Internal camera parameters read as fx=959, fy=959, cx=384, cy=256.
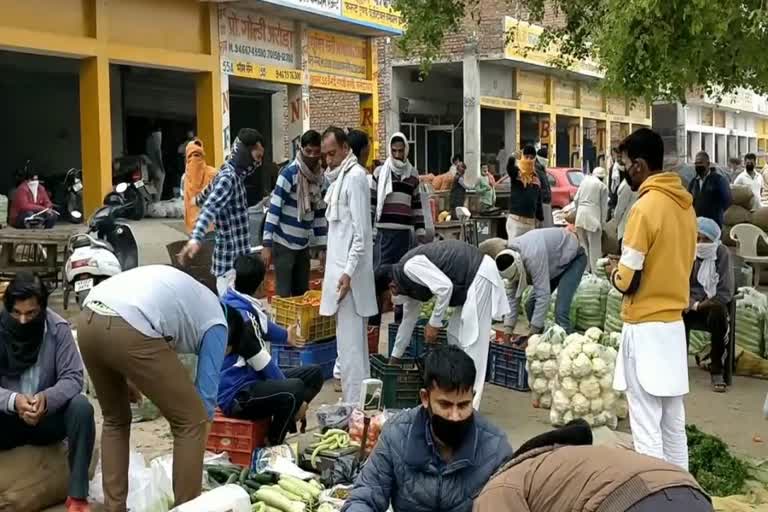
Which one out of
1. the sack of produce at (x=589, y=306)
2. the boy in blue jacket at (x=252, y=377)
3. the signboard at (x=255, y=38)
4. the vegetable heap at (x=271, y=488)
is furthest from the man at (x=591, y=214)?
the vegetable heap at (x=271, y=488)

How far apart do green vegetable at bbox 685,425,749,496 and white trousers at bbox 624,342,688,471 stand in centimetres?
24

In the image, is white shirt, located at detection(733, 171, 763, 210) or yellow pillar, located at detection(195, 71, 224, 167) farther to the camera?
white shirt, located at detection(733, 171, 763, 210)

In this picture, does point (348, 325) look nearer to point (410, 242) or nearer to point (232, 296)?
point (232, 296)

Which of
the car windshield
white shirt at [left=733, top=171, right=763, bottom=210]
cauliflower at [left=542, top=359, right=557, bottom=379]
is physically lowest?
cauliflower at [left=542, top=359, right=557, bottom=379]

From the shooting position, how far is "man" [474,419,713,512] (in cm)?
234

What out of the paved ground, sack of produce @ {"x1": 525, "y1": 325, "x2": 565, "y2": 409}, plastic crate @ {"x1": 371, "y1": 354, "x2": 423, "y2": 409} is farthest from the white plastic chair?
plastic crate @ {"x1": 371, "y1": 354, "x2": 423, "y2": 409}

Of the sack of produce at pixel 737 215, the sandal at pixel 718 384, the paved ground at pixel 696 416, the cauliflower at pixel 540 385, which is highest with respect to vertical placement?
the sack of produce at pixel 737 215

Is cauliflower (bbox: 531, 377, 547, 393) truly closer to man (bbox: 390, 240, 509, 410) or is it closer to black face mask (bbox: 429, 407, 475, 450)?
man (bbox: 390, 240, 509, 410)

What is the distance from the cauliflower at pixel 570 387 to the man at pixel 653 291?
70.8 inches

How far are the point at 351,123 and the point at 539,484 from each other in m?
23.0

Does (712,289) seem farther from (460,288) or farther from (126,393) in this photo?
(126,393)

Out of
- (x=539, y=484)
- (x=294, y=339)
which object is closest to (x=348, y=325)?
(x=294, y=339)

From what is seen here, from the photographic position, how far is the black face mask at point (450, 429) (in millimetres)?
3600

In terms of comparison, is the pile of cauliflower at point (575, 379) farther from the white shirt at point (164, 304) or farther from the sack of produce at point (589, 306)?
the white shirt at point (164, 304)
